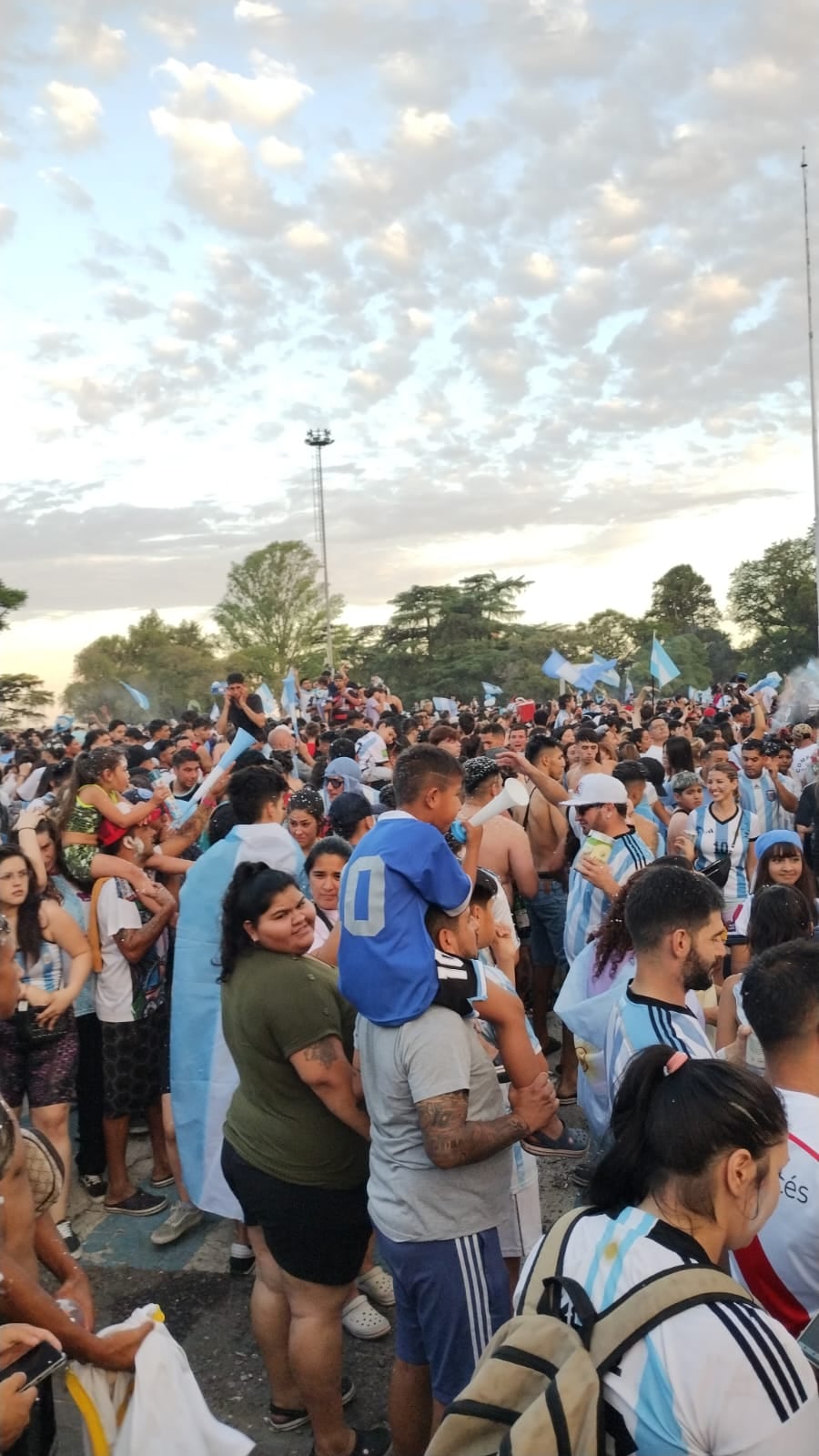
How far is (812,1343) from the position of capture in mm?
1852

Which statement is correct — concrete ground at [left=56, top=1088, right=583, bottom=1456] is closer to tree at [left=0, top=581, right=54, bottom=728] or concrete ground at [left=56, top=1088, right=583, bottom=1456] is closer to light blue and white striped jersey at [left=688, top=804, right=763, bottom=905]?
light blue and white striped jersey at [left=688, top=804, right=763, bottom=905]

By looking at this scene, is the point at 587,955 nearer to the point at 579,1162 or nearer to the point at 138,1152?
the point at 579,1162

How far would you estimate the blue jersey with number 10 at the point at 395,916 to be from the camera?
2514 millimetres

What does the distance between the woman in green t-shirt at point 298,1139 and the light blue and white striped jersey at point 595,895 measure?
68.6 inches

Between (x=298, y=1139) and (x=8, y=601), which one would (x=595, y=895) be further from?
(x=8, y=601)

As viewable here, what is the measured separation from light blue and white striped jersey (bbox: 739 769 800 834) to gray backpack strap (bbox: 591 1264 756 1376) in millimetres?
5917

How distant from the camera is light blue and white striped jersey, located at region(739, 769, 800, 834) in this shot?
24.2 feet

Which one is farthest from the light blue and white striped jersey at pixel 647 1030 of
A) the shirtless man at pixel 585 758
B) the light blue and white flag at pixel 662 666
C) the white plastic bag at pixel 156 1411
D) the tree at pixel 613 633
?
the tree at pixel 613 633

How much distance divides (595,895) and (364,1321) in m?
1.94

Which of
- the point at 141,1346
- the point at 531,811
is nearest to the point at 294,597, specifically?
the point at 531,811

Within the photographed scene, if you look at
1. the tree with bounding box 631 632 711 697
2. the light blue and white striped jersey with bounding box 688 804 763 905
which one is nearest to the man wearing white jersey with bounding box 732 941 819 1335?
the light blue and white striped jersey with bounding box 688 804 763 905

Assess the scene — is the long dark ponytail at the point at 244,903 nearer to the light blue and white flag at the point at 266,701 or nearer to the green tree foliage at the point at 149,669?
the light blue and white flag at the point at 266,701

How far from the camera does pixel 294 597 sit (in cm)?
6519

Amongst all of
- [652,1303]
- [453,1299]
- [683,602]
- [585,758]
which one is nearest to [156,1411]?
[453,1299]
